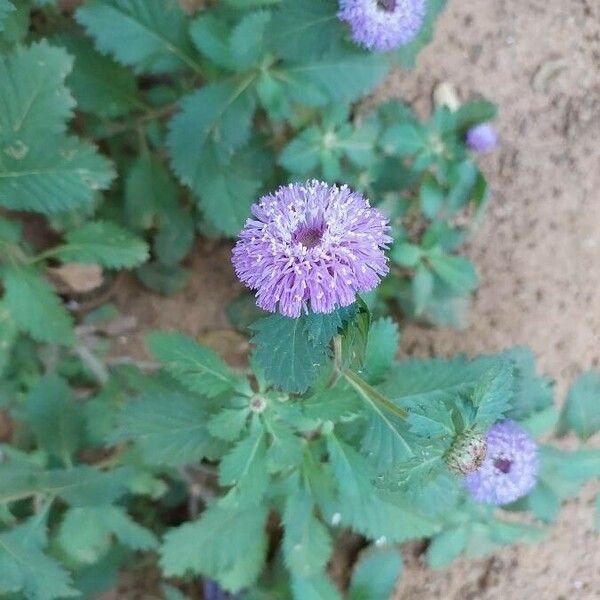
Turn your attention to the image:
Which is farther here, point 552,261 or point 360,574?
point 552,261

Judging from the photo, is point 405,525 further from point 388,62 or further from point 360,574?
point 388,62

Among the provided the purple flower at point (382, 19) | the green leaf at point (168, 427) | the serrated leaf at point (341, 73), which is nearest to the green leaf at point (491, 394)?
the green leaf at point (168, 427)

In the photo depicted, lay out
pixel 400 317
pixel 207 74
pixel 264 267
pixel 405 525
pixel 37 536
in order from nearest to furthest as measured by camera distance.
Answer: pixel 264 267
pixel 405 525
pixel 37 536
pixel 207 74
pixel 400 317

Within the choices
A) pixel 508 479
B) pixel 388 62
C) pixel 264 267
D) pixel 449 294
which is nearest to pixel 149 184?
pixel 388 62

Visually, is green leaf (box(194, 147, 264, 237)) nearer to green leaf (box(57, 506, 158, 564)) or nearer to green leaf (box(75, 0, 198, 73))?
green leaf (box(75, 0, 198, 73))

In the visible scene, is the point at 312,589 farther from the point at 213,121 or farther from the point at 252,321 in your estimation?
the point at 213,121
